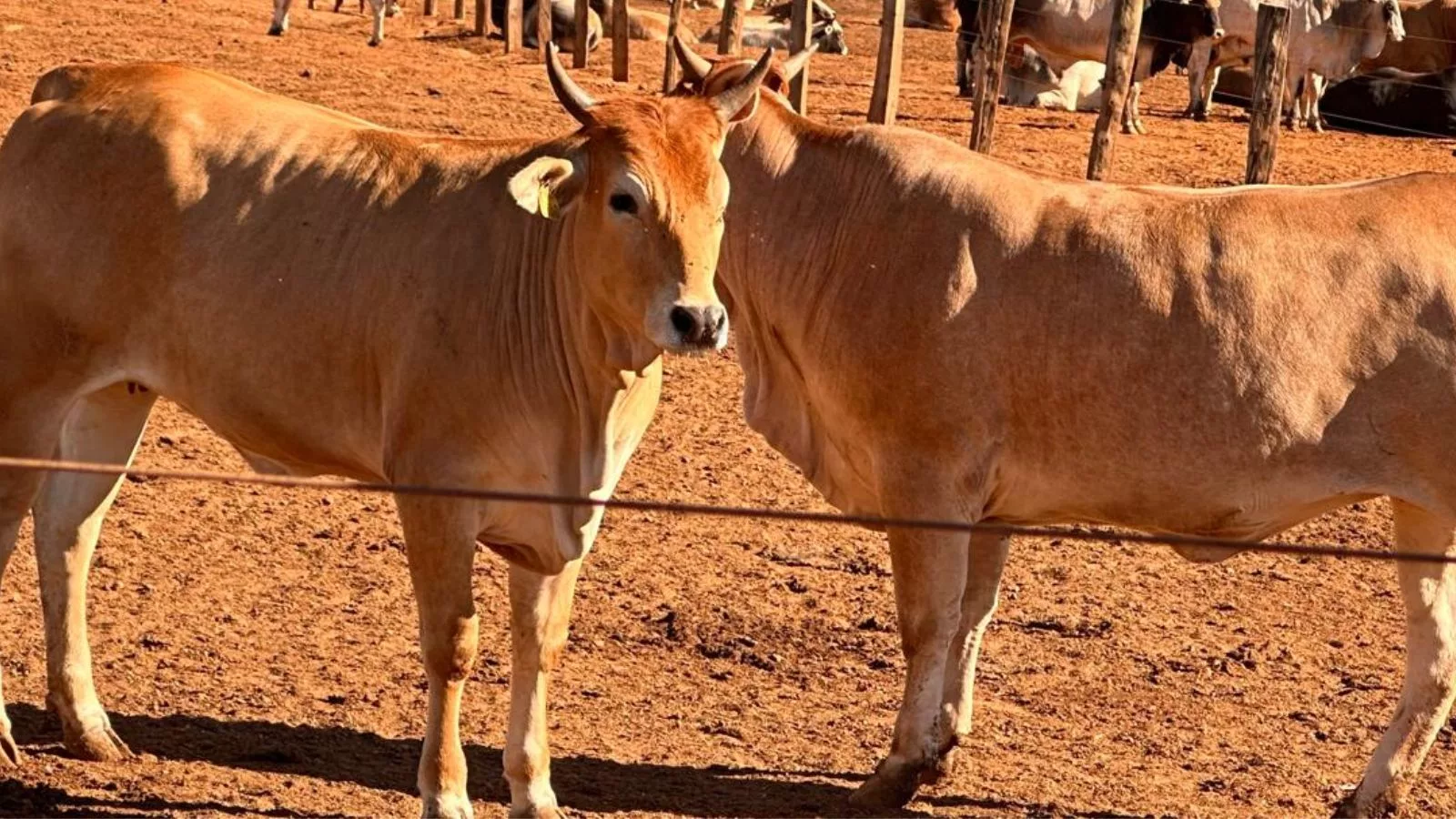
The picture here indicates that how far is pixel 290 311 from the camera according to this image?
6.51 meters

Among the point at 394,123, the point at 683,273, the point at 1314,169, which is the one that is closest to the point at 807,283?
the point at 683,273

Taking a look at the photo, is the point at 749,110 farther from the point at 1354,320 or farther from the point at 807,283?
the point at 1354,320

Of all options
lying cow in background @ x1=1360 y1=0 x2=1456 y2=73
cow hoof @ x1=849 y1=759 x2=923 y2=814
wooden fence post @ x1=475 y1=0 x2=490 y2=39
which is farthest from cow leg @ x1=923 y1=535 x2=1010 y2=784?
lying cow in background @ x1=1360 y1=0 x2=1456 y2=73

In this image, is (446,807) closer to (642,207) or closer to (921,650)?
(921,650)

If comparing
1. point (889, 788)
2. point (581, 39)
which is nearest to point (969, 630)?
point (889, 788)

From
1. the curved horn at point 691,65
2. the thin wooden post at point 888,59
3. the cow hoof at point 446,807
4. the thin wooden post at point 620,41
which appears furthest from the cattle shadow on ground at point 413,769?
the thin wooden post at point 620,41

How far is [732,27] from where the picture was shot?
1695cm

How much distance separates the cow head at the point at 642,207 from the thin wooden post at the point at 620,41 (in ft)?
46.2

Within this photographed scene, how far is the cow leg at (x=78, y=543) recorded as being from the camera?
6.84 m

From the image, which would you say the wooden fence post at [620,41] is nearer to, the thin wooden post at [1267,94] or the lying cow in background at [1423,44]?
the thin wooden post at [1267,94]

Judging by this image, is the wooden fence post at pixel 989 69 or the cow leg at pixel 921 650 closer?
the cow leg at pixel 921 650

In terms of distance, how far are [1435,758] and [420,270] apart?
3.84 meters

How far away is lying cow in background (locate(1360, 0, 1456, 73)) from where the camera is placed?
25.3m

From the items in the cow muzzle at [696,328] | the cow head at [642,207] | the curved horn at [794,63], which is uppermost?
the curved horn at [794,63]
